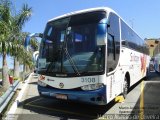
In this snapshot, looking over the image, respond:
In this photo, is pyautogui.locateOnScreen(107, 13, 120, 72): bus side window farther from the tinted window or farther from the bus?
the tinted window

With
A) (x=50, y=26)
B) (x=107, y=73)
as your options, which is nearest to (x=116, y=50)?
(x=107, y=73)

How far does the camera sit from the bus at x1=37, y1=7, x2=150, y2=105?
9.51 meters

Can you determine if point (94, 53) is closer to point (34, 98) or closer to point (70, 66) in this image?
point (70, 66)

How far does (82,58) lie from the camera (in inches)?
385

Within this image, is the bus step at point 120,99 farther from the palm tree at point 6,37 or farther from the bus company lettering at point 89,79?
the palm tree at point 6,37

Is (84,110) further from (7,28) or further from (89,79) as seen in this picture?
(7,28)

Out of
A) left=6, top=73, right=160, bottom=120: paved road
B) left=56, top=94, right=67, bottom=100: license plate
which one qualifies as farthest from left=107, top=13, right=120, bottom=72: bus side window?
left=56, top=94, right=67, bottom=100: license plate

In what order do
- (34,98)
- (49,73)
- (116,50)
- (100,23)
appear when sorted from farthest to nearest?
(34,98), (116,50), (49,73), (100,23)

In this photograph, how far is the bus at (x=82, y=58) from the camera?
951cm

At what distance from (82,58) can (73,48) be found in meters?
0.54

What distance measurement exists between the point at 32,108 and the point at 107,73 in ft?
10.2

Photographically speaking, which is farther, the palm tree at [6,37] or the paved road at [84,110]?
the palm tree at [6,37]

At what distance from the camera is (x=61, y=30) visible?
1064cm

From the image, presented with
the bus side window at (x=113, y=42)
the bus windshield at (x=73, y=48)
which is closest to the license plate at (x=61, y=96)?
the bus windshield at (x=73, y=48)
